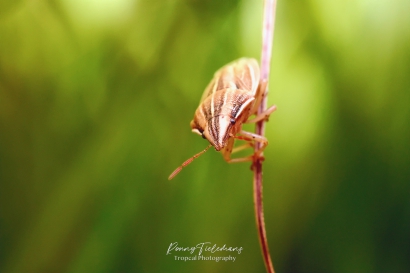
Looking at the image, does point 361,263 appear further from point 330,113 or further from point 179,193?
point 179,193

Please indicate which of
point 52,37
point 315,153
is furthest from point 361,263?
point 52,37

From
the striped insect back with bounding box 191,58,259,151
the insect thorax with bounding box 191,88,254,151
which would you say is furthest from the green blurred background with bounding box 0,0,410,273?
the insect thorax with bounding box 191,88,254,151

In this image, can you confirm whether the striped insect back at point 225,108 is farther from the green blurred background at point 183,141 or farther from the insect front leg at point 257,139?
the green blurred background at point 183,141

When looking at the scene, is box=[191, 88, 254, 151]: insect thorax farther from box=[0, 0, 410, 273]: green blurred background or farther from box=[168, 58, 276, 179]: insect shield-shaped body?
box=[0, 0, 410, 273]: green blurred background

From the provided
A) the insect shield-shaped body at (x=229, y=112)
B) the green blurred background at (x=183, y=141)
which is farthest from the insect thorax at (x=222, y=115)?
the green blurred background at (x=183, y=141)

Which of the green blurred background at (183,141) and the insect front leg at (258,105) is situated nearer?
the insect front leg at (258,105)

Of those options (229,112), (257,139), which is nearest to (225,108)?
(229,112)
